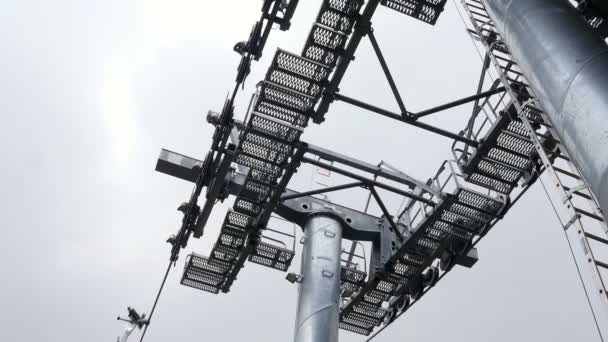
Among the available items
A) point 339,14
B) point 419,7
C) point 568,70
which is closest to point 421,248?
point 419,7

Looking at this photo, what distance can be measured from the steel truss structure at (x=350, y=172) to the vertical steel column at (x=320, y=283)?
66 centimetres

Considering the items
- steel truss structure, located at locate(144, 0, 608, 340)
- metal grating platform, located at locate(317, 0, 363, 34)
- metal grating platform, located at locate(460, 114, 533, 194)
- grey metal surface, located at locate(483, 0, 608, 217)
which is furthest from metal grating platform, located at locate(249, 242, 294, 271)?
grey metal surface, located at locate(483, 0, 608, 217)

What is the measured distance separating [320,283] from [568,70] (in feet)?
33.0

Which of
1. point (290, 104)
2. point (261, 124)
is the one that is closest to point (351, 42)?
point (290, 104)

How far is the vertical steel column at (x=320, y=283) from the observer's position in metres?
15.0

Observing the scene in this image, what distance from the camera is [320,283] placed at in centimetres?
1589

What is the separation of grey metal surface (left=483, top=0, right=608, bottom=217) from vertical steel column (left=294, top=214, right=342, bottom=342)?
8895 millimetres

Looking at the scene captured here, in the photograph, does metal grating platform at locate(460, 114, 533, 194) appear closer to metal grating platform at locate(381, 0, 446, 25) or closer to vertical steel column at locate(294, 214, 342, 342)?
metal grating platform at locate(381, 0, 446, 25)

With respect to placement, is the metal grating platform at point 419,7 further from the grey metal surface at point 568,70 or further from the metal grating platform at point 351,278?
the metal grating platform at point 351,278

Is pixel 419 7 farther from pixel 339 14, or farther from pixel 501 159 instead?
pixel 501 159

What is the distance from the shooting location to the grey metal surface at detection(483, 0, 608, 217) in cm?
643

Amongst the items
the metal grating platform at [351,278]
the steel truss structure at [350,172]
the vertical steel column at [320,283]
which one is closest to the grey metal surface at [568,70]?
the steel truss structure at [350,172]

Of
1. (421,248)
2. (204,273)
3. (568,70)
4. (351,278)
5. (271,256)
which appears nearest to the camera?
(568,70)

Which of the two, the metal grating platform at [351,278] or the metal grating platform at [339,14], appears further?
the metal grating platform at [351,278]
